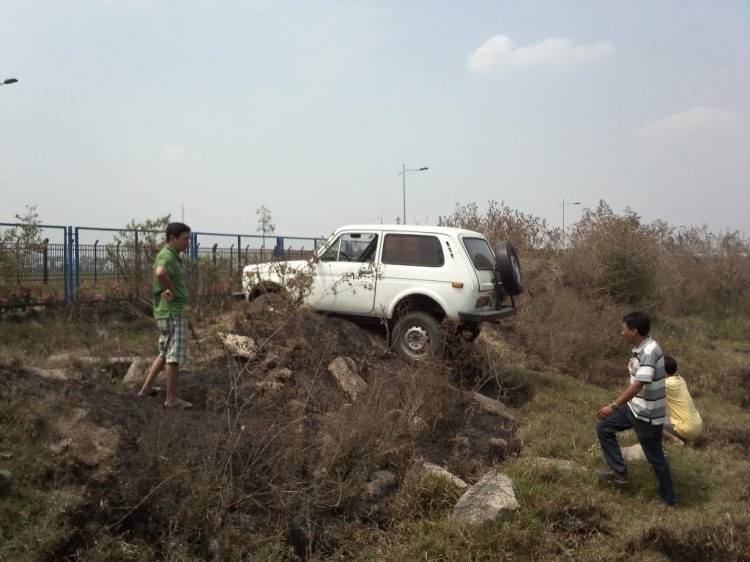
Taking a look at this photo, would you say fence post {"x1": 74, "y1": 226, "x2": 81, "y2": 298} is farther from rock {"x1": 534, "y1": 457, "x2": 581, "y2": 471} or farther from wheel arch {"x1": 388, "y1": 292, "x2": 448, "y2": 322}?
rock {"x1": 534, "y1": 457, "x2": 581, "y2": 471}

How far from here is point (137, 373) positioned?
682 cm

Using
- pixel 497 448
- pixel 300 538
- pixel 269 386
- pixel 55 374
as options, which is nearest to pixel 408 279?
pixel 269 386

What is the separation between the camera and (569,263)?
1538 centimetres

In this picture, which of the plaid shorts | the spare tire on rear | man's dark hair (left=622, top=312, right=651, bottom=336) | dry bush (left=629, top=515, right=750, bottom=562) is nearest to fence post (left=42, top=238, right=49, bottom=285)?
the plaid shorts

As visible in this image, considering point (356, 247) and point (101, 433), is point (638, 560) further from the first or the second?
point (356, 247)

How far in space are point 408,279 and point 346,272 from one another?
0.89 meters

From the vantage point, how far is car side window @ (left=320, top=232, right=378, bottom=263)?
926 cm

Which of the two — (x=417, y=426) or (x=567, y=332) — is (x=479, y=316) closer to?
(x=417, y=426)

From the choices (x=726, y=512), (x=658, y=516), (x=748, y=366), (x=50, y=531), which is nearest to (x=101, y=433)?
(x=50, y=531)

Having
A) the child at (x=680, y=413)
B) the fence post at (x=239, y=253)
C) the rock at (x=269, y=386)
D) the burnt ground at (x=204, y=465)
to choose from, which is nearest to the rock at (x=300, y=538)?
the burnt ground at (x=204, y=465)

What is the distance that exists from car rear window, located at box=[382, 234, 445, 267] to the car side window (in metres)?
0.23

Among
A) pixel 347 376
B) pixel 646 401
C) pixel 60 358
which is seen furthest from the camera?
pixel 60 358

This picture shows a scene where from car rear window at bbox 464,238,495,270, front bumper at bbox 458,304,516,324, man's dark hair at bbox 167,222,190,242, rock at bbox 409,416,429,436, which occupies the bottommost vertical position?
rock at bbox 409,416,429,436

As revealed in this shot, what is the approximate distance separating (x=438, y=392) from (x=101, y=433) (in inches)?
135
